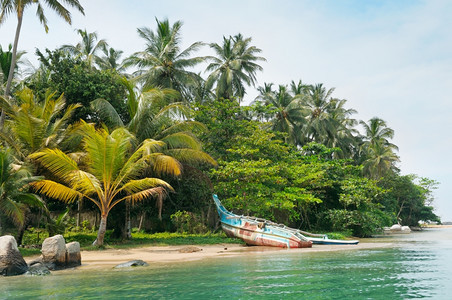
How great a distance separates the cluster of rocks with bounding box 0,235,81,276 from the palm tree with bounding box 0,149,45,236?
2.80 metres

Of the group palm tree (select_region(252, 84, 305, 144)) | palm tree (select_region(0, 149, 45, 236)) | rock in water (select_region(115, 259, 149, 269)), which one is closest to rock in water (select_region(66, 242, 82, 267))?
rock in water (select_region(115, 259, 149, 269))

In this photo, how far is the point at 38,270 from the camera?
32.9ft

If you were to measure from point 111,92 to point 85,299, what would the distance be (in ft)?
50.3

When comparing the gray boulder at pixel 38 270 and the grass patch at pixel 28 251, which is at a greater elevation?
the grass patch at pixel 28 251

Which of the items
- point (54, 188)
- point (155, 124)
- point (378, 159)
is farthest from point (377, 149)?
point (54, 188)

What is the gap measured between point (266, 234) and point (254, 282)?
956cm

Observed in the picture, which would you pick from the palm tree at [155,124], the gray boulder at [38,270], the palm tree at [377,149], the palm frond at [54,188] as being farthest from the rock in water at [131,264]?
the palm tree at [377,149]

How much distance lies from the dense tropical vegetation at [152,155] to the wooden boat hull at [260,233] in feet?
5.38

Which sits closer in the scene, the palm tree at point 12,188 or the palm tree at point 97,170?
the palm tree at point 12,188

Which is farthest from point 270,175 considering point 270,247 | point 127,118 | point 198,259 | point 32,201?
→ point 32,201

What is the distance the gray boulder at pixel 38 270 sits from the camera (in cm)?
991

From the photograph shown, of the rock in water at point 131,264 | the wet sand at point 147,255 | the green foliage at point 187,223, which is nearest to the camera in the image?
the rock in water at point 131,264

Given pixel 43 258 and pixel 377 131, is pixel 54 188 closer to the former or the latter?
pixel 43 258

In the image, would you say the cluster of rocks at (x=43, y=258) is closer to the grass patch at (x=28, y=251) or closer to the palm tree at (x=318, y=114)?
the grass patch at (x=28, y=251)
